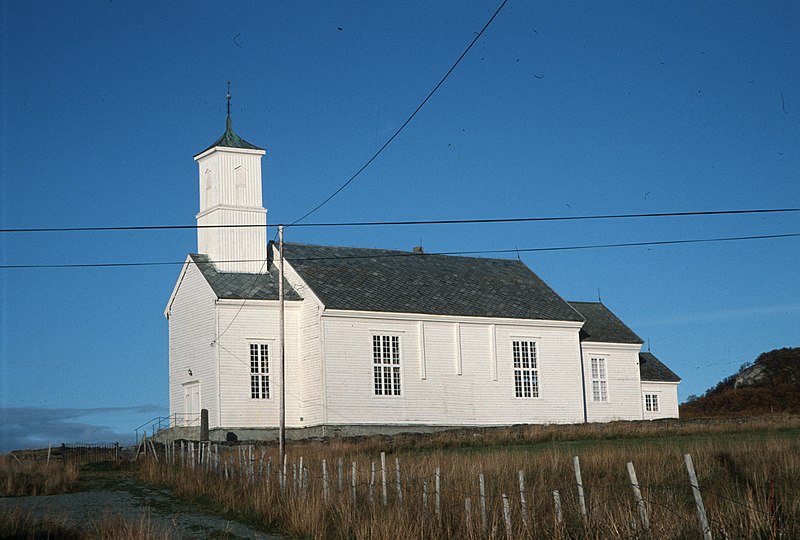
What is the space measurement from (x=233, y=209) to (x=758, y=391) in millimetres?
39918

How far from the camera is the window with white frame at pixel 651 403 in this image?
53000mm

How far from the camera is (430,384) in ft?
141

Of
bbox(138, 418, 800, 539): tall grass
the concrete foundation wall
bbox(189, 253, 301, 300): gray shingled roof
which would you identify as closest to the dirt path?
bbox(138, 418, 800, 539): tall grass

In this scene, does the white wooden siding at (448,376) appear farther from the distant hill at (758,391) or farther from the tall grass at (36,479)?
the distant hill at (758,391)

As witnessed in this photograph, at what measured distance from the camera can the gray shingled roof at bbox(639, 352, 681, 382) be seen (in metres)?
53.5

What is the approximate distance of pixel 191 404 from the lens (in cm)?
4281

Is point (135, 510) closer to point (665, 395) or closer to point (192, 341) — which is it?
point (192, 341)

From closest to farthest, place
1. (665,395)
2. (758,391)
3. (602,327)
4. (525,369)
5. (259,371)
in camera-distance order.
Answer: (259,371) → (525,369) → (602,327) → (665,395) → (758,391)

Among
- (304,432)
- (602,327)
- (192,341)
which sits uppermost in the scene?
(602,327)

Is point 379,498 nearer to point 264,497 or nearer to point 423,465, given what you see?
point 264,497

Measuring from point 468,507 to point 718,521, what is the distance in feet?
11.2

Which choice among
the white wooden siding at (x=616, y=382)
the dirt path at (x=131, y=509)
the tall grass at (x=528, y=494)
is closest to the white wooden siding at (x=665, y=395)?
the white wooden siding at (x=616, y=382)

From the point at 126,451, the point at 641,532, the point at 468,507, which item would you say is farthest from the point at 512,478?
the point at 126,451

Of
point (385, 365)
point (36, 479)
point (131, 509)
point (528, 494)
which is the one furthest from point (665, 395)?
point (528, 494)
